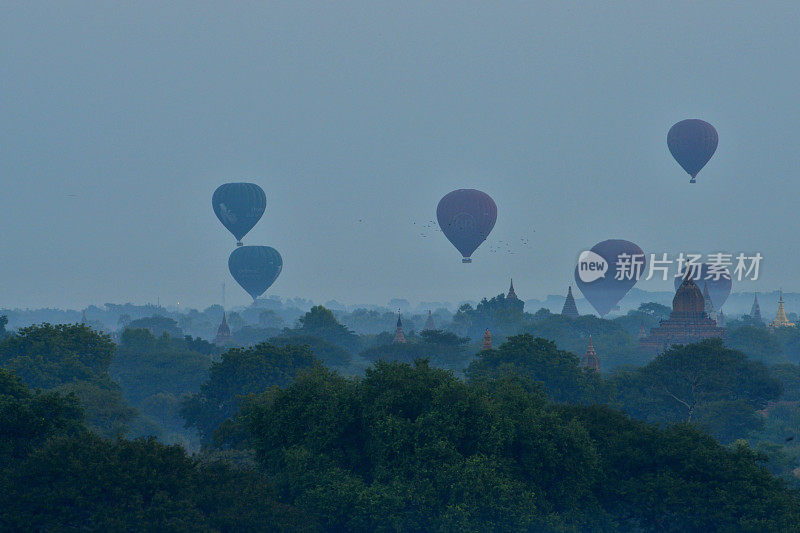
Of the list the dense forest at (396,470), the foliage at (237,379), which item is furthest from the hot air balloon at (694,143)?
the dense forest at (396,470)

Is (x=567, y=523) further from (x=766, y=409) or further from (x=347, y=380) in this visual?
A: (x=766, y=409)

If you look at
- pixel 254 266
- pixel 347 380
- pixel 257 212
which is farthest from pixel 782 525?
pixel 254 266

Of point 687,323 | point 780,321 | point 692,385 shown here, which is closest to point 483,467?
point 692,385

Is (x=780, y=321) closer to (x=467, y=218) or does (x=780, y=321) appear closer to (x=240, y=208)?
(x=467, y=218)

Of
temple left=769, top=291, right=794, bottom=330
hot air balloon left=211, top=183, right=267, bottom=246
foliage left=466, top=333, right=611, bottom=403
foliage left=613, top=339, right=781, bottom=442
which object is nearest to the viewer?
foliage left=466, top=333, right=611, bottom=403

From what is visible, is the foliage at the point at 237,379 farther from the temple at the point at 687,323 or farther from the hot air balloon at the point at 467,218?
the hot air balloon at the point at 467,218

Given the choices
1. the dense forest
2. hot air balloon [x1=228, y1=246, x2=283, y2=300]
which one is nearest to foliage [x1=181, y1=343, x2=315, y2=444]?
the dense forest

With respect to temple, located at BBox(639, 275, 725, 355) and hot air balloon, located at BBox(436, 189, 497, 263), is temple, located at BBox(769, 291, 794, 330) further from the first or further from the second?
hot air balloon, located at BBox(436, 189, 497, 263)
